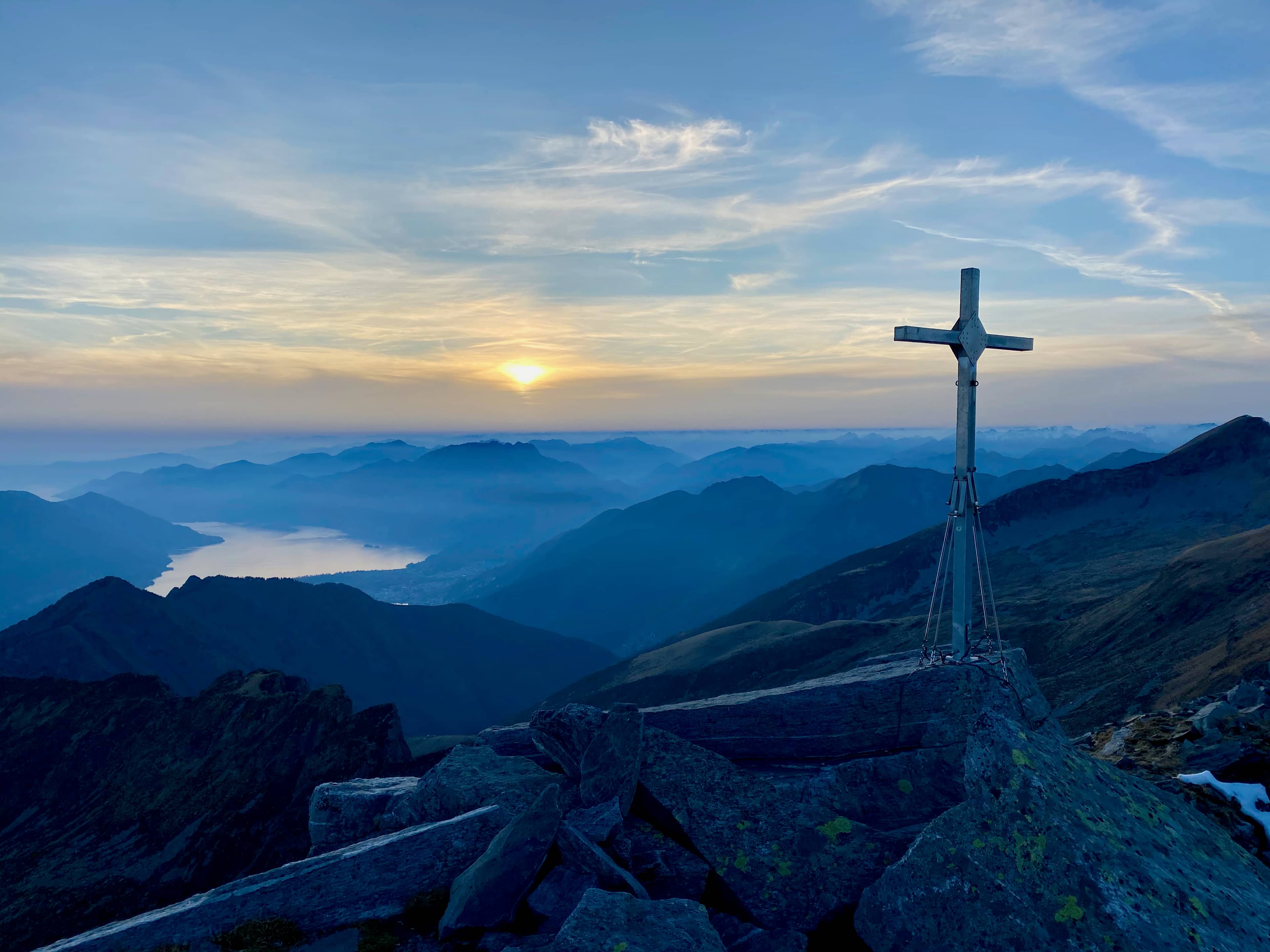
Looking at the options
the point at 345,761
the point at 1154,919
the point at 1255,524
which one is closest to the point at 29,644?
the point at 345,761

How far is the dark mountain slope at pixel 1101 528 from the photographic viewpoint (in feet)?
368

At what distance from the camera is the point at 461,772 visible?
14641 mm

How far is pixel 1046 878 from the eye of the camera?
8203 millimetres

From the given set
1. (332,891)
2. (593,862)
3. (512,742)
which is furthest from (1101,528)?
(332,891)

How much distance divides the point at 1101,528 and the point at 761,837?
200306 millimetres

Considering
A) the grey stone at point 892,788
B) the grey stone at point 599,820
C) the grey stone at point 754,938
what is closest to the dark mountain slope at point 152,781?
the grey stone at point 599,820

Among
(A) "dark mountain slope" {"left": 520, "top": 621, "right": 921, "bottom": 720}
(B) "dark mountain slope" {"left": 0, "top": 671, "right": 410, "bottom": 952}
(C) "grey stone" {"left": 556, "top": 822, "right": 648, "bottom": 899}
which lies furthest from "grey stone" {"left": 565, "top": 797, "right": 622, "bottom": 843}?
(A) "dark mountain slope" {"left": 520, "top": 621, "right": 921, "bottom": 720}

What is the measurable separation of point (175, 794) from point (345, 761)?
25179 mm

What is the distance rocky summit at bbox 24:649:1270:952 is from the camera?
840cm

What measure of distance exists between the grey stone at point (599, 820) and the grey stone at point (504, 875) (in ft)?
1.35

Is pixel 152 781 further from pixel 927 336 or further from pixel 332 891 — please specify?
pixel 927 336

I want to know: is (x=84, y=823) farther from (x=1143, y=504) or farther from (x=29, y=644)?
(x=1143, y=504)

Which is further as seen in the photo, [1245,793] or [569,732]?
[569,732]

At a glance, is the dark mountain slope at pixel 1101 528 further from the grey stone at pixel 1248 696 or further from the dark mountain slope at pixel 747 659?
the grey stone at pixel 1248 696
